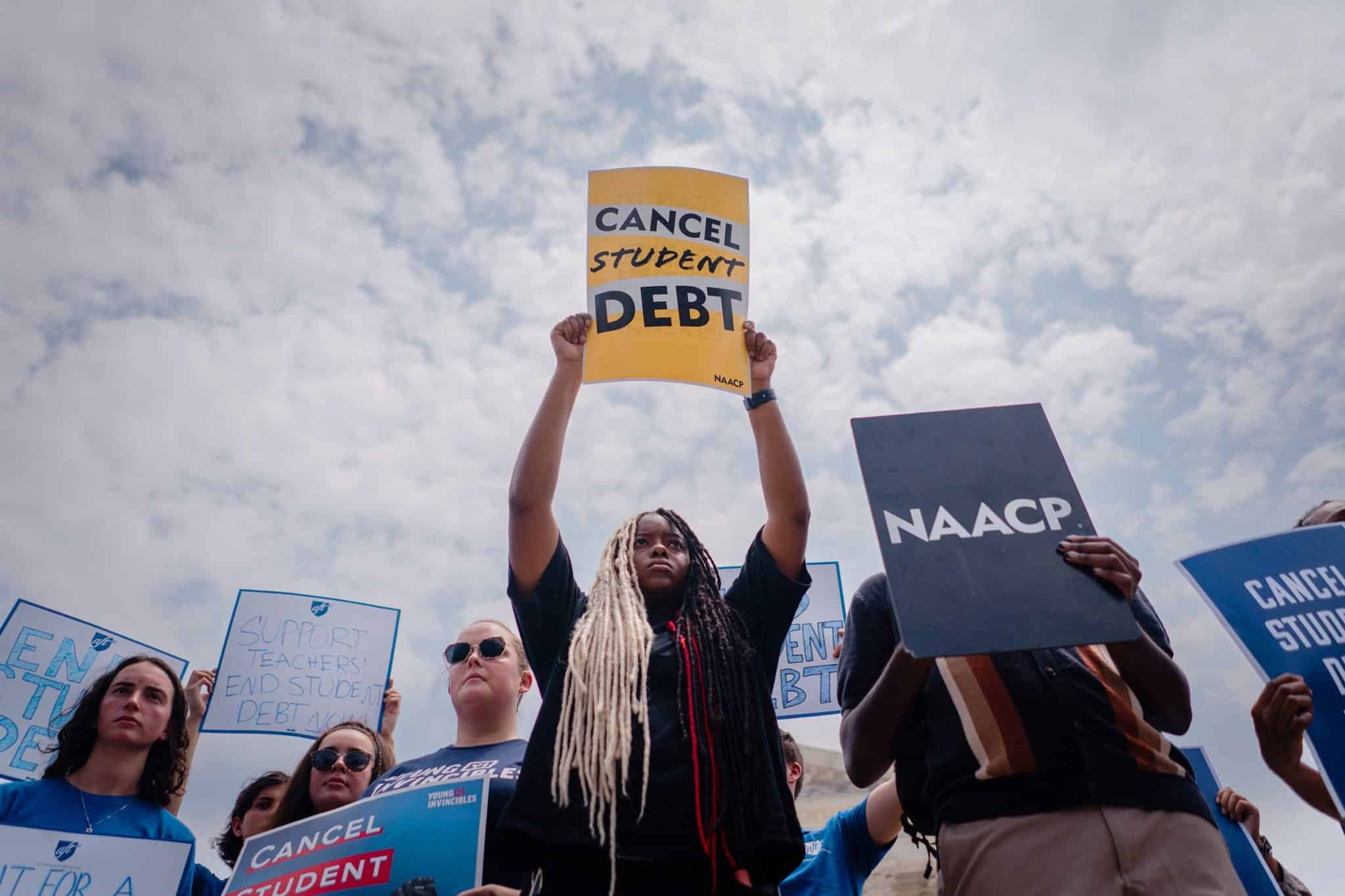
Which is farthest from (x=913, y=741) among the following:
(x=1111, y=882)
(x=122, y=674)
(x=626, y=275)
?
(x=122, y=674)

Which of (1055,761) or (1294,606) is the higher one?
(1294,606)

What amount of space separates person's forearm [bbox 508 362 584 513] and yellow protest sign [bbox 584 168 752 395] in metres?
0.17

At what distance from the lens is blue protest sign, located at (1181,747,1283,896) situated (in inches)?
129

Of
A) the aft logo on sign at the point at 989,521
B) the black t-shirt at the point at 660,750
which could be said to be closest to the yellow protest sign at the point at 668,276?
the black t-shirt at the point at 660,750

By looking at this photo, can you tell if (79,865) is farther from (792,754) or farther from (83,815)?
(792,754)

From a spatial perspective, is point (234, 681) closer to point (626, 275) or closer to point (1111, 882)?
point (626, 275)

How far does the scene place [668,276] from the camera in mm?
3297

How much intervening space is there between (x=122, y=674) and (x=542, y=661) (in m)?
2.53

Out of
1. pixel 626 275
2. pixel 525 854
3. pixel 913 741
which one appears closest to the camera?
pixel 525 854

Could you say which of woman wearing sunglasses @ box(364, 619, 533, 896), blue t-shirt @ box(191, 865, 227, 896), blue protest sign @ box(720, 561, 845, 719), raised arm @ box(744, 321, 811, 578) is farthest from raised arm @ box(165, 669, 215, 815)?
raised arm @ box(744, 321, 811, 578)

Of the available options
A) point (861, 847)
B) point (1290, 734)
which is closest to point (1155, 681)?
point (1290, 734)

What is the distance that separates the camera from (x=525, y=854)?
2.09 metres

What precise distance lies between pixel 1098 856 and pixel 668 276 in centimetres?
229

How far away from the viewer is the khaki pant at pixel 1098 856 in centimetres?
176
